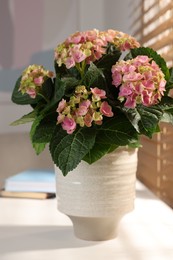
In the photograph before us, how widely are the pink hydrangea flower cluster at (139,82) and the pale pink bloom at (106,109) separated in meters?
0.03

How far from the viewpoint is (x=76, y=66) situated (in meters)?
0.97

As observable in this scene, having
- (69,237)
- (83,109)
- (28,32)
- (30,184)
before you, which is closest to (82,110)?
(83,109)

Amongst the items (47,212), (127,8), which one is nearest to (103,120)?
(47,212)

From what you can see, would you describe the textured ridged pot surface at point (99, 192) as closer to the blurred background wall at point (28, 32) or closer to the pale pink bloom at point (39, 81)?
the pale pink bloom at point (39, 81)

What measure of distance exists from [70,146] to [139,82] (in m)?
0.16

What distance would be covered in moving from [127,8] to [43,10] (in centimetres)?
36

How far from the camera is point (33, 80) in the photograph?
98 centimetres

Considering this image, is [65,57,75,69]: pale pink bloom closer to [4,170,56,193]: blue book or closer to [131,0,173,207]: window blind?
[131,0,173,207]: window blind

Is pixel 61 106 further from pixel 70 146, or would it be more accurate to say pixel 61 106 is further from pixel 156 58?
pixel 156 58

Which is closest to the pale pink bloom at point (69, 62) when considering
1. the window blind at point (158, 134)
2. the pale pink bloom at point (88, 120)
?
the pale pink bloom at point (88, 120)

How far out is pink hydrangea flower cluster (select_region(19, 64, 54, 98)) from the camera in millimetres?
968

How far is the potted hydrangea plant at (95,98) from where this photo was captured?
2.93 feet

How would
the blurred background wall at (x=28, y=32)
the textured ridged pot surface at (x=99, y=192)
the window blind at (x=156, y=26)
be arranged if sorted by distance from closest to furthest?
the textured ridged pot surface at (x=99, y=192), the window blind at (x=156, y=26), the blurred background wall at (x=28, y=32)

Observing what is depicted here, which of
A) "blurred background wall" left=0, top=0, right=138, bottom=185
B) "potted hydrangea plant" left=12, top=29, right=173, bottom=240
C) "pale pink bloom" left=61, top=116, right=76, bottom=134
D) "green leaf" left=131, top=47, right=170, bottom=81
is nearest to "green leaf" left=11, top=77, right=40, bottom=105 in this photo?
"potted hydrangea plant" left=12, top=29, right=173, bottom=240
